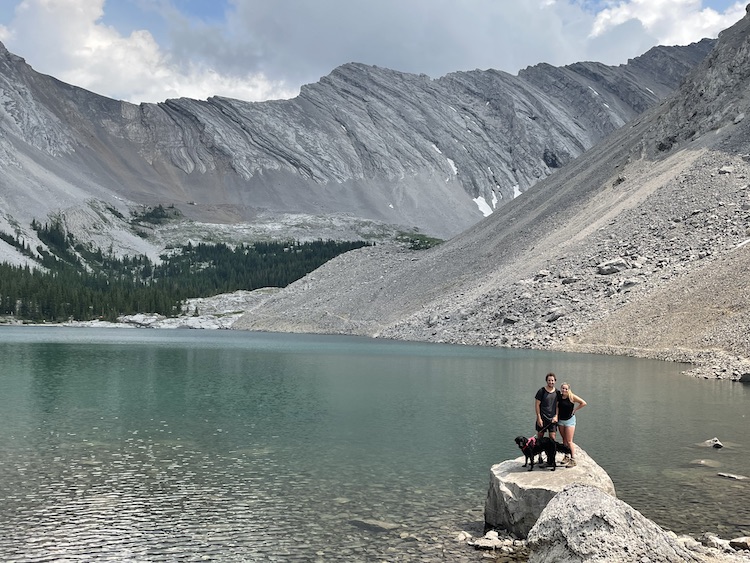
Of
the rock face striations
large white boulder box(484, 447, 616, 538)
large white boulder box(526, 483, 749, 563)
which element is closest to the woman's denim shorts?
large white boulder box(484, 447, 616, 538)

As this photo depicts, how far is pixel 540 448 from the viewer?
19.2 m

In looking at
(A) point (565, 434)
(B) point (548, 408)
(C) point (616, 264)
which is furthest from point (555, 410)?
(C) point (616, 264)

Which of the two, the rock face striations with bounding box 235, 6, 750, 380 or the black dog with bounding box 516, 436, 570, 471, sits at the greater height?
the rock face striations with bounding box 235, 6, 750, 380

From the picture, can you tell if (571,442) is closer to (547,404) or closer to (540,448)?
(540,448)

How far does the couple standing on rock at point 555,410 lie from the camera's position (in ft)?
65.6

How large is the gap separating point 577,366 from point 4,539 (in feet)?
166

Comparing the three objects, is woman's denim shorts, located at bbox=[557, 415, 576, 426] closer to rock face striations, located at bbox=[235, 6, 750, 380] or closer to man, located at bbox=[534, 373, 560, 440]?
man, located at bbox=[534, 373, 560, 440]

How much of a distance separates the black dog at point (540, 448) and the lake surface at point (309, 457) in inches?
85.6

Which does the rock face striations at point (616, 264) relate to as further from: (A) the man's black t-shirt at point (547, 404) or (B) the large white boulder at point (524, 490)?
(B) the large white boulder at point (524, 490)

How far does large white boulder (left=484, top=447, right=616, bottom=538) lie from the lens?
16.9 metres

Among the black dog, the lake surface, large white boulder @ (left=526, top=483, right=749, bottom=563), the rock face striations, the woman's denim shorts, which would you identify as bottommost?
the lake surface

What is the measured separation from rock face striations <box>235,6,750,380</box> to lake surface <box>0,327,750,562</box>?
1778 centimetres

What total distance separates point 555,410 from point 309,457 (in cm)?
980

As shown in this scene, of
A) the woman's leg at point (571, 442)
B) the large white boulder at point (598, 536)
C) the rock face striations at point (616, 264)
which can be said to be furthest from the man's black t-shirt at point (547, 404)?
the rock face striations at point (616, 264)
